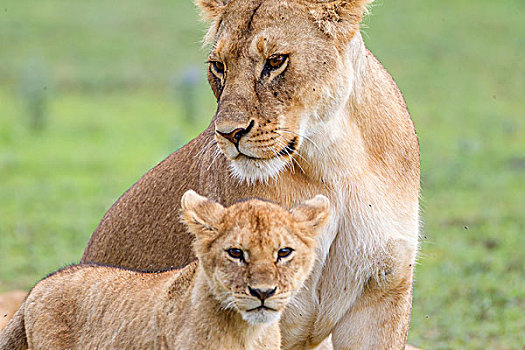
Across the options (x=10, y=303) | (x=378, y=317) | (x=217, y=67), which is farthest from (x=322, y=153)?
(x=10, y=303)

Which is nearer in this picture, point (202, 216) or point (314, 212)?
point (202, 216)

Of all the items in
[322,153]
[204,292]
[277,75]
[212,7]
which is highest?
[212,7]

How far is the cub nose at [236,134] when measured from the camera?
350 centimetres

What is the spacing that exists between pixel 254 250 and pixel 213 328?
40 centimetres

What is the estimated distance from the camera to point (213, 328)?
3.32m

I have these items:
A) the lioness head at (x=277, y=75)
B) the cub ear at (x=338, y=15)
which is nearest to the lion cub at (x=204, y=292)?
the lioness head at (x=277, y=75)

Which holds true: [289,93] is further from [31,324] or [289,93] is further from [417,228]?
[31,324]

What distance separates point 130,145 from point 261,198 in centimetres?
1066

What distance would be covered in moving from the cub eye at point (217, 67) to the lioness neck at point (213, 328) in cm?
90

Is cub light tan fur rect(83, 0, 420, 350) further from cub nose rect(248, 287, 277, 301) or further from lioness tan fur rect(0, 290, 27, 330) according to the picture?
lioness tan fur rect(0, 290, 27, 330)

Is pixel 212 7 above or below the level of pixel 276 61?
above

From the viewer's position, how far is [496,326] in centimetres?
632

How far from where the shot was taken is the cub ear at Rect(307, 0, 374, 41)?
12.2 ft

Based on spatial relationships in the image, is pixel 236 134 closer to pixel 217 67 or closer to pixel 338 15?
pixel 217 67
